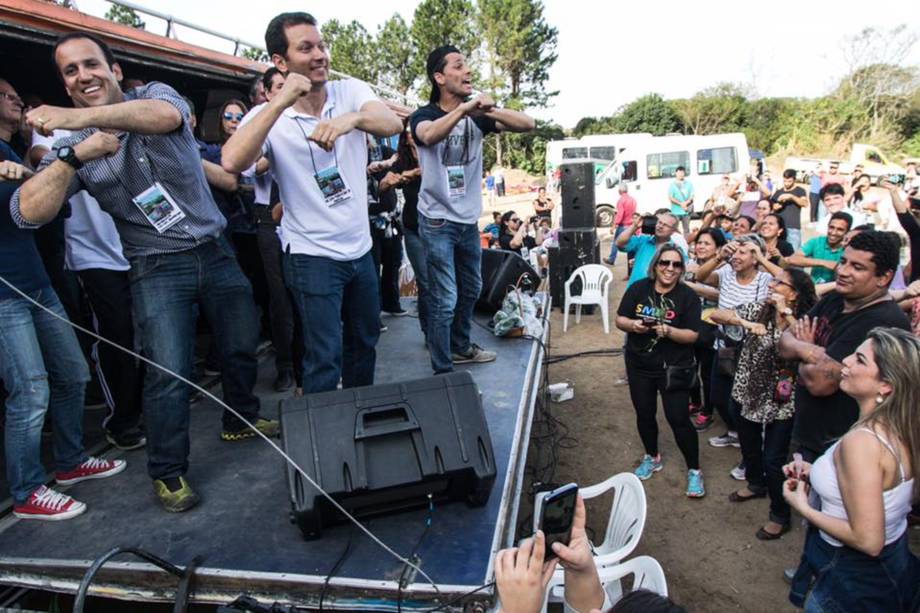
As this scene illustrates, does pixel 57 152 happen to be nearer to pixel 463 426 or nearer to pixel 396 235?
pixel 463 426

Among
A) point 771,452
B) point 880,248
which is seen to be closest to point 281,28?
point 880,248

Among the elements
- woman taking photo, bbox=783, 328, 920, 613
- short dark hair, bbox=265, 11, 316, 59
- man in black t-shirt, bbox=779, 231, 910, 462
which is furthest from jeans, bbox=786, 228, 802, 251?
short dark hair, bbox=265, 11, 316, 59

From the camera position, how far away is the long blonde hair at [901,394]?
1943mm

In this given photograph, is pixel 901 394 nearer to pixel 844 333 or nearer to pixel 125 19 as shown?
pixel 844 333

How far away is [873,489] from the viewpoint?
1.91 meters

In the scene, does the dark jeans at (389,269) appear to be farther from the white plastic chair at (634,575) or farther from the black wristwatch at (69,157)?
the white plastic chair at (634,575)

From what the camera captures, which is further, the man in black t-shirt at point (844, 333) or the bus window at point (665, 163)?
the bus window at point (665, 163)

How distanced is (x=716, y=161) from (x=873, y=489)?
15261 millimetres

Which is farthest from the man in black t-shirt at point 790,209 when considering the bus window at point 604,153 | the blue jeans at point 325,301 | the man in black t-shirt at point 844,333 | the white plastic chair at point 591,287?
the bus window at point 604,153

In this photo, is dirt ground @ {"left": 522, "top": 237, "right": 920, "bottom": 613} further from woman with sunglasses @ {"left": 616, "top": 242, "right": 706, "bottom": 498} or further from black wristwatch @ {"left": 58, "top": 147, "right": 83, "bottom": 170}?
black wristwatch @ {"left": 58, "top": 147, "right": 83, "bottom": 170}

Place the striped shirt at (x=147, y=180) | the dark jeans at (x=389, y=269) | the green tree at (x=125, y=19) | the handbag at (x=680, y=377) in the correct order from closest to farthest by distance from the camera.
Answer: the striped shirt at (x=147, y=180)
the handbag at (x=680, y=377)
the green tree at (x=125, y=19)
the dark jeans at (x=389, y=269)

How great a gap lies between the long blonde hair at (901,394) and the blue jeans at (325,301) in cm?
214

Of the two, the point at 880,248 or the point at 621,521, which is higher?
the point at 880,248

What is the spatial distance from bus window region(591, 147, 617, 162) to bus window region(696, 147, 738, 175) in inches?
147
